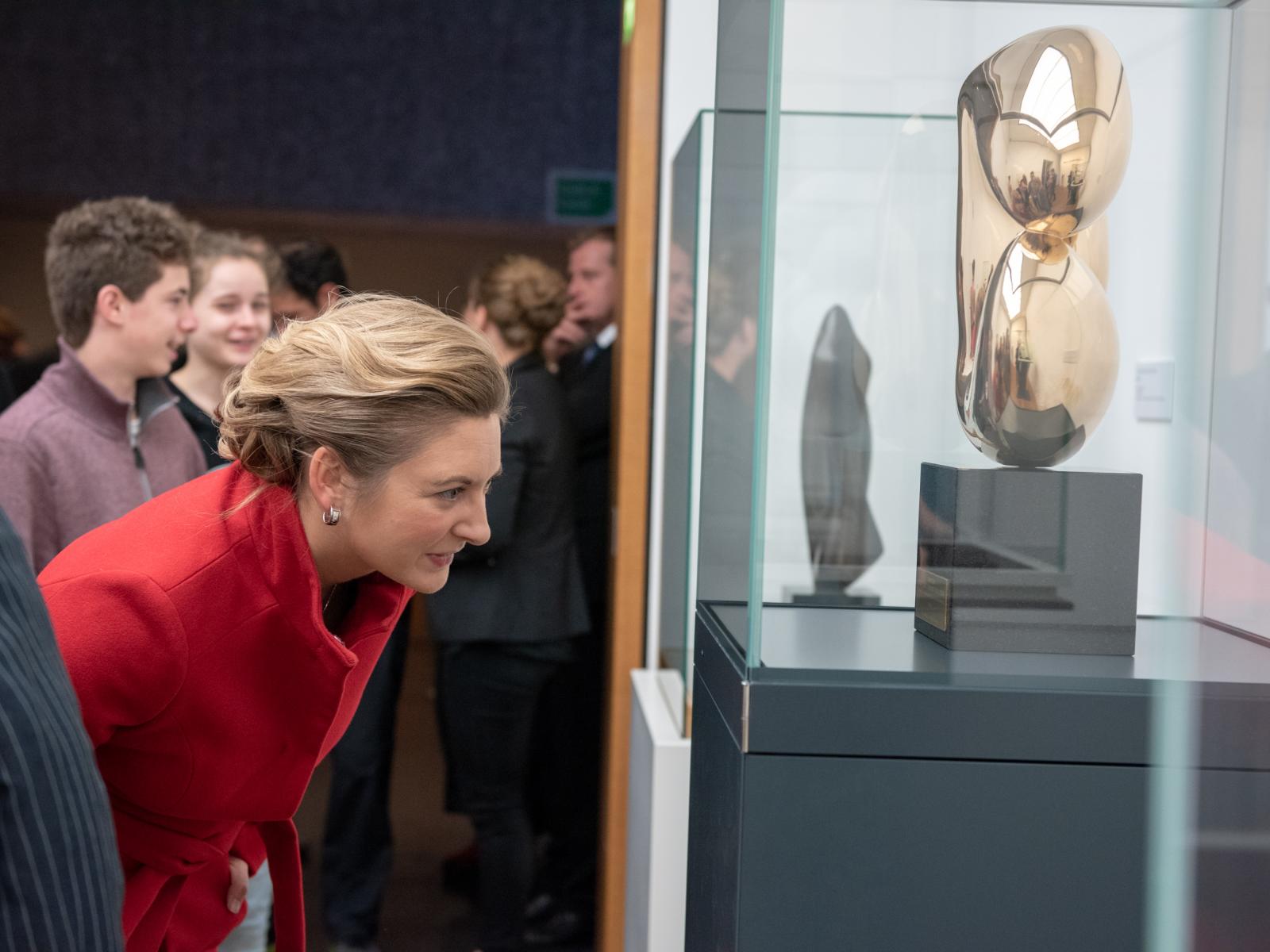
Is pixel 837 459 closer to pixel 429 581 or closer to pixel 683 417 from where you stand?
pixel 429 581

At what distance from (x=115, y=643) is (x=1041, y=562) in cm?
85

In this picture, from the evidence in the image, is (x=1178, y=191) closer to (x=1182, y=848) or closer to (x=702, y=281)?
(x=1182, y=848)

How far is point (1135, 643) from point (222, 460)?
72.3 inches

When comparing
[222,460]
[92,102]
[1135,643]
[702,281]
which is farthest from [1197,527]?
[92,102]

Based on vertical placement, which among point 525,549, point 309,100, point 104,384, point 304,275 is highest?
point 309,100

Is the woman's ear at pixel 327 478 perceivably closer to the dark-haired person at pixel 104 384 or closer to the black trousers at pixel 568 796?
the dark-haired person at pixel 104 384

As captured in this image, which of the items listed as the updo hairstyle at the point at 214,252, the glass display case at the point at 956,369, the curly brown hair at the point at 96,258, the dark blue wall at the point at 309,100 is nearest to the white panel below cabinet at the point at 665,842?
the glass display case at the point at 956,369

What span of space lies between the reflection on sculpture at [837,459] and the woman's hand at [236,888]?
0.77 m

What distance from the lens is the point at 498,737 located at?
2.70 meters

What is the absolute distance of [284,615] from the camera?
51.6 inches

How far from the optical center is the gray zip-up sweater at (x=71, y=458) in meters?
1.98

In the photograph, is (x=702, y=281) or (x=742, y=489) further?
(x=702, y=281)

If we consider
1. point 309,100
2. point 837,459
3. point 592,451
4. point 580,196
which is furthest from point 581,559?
point 837,459

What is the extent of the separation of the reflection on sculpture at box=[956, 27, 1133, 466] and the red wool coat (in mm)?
709
